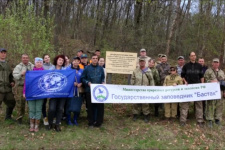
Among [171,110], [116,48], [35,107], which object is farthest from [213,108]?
[116,48]

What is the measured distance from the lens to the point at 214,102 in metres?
7.37

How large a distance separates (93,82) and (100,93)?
0.41 m

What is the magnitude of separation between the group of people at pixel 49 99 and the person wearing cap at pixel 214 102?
12.0 ft

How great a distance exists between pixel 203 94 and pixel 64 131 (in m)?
4.70

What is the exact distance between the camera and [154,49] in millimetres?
15617

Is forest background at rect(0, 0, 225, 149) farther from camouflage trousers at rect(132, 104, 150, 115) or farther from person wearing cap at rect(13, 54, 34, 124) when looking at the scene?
person wearing cap at rect(13, 54, 34, 124)

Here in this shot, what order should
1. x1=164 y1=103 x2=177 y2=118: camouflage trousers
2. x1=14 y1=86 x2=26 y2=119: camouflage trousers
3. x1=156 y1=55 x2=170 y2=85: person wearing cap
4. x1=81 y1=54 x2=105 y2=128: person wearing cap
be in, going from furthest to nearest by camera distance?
1. x1=156 y1=55 x2=170 y2=85: person wearing cap
2. x1=164 y1=103 x2=177 y2=118: camouflage trousers
3. x1=81 y1=54 x2=105 y2=128: person wearing cap
4. x1=14 y1=86 x2=26 y2=119: camouflage trousers

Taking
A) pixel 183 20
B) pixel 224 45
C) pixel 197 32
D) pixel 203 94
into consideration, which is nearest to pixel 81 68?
pixel 203 94

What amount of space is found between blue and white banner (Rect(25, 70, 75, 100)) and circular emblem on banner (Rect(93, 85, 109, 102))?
740 mm

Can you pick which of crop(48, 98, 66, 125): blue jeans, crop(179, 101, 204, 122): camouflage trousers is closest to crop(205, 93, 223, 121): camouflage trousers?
crop(179, 101, 204, 122): camouflage trousers

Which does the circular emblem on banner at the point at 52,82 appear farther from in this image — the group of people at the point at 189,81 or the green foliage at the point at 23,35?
the green foliage at the point at 23,35

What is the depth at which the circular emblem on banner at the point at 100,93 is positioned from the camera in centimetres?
665

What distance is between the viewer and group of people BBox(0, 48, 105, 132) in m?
6.20

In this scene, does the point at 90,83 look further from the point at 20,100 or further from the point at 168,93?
the point at 168,93
